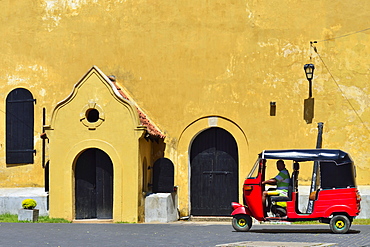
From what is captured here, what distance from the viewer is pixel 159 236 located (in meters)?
14.1

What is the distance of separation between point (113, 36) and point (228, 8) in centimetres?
361

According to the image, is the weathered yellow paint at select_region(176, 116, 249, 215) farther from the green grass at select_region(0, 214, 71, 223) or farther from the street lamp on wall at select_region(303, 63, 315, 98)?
the green grass at select_region(0, 214, 71, 223)

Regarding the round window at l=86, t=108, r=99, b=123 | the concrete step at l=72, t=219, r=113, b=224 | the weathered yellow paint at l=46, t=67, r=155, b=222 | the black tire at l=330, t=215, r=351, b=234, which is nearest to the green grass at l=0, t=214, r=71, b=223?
the weathered yellow paint at l=46, t=67, r=155, b=222

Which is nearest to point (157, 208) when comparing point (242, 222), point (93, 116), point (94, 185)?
point (94, 185)

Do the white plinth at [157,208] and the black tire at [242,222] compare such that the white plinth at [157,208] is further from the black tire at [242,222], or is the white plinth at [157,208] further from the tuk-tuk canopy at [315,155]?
the tuk-tuk canopy at [315,155]

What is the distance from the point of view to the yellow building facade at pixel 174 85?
63.2 feet

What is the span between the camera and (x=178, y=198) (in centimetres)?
2059

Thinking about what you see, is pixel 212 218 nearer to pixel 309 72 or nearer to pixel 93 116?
pixel 93 116

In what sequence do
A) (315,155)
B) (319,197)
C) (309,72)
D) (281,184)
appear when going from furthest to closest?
(309,72) → (281,184) → (315,155) → (319,197)

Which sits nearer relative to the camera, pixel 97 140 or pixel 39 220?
pixel 39 220

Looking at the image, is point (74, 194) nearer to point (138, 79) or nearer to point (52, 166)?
point (52, 166)

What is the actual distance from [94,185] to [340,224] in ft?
25.0

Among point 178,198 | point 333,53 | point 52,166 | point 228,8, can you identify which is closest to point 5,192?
point 52,166

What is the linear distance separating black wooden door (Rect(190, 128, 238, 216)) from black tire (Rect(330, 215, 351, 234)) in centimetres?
619
